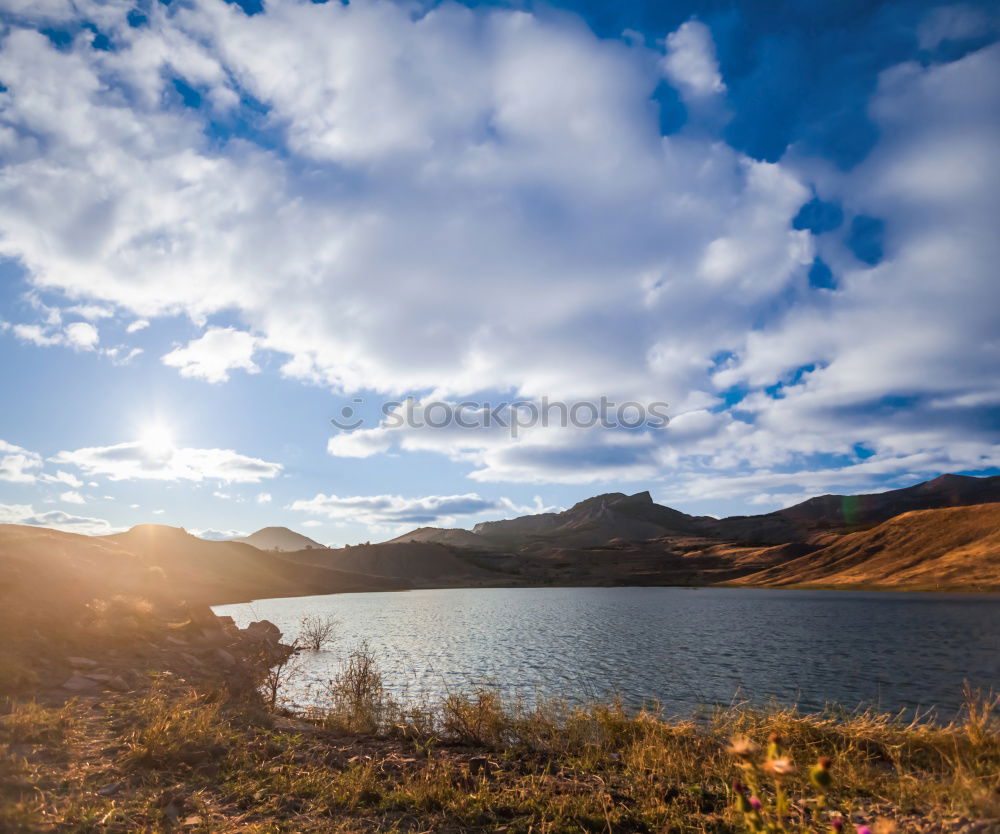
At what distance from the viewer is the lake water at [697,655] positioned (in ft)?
84.3

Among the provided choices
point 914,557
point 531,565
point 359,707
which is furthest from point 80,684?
point 531,565

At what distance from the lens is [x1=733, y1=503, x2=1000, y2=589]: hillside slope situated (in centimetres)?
10700

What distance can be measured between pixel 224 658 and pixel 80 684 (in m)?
9.99

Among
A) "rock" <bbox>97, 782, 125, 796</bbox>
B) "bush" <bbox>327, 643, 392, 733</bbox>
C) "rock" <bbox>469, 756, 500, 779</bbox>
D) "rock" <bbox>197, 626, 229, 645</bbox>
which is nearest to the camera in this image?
"rock" <bbox>97, 782, 125, 796</bbox>

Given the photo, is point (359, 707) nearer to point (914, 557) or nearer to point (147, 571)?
point (147, 571)

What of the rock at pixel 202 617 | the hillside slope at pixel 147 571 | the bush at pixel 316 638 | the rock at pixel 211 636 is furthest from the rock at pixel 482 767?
the bush at pixel 316 638

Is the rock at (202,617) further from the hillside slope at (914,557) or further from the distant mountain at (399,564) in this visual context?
the distant mountain at (399,564)

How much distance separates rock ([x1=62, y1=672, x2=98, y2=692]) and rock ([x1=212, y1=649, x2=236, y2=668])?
882 centimetres

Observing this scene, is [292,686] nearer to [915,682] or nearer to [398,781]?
[398,781]

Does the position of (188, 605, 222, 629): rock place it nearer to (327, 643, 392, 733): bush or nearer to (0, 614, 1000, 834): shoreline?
(327, 643, 392, 733): bush

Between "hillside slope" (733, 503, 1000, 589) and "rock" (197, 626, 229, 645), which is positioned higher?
"rock" (197, 626, 229, 645)

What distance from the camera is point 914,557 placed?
126500mm

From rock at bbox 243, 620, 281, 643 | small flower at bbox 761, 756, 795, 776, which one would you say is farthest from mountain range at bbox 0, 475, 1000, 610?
small flower at bbox 761, 756, 795, 776

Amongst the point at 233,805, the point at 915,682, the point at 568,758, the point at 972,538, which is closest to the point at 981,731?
the point at 568,758
